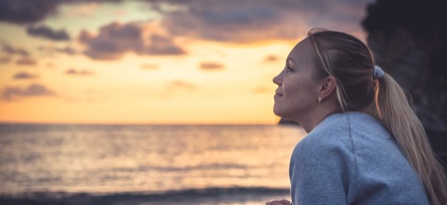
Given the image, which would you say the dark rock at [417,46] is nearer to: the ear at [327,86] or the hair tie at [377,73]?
the hair tie at [377,73]

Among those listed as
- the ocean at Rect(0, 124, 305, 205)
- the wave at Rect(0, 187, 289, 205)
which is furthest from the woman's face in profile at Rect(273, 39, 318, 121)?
the wave at Rect(0, 187, 289, 205)

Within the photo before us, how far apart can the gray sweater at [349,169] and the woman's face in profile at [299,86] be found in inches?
4.0

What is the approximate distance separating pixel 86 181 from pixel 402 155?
97.8 ft

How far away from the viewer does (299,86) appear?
6.45 feet

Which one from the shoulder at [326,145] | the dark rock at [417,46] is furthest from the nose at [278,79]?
the dark rock at [417,46]

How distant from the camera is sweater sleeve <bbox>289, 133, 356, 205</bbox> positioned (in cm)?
176

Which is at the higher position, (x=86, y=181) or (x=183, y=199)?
(x=86, y=181)

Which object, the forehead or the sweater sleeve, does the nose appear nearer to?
the forehead

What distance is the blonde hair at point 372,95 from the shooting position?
1.91 m

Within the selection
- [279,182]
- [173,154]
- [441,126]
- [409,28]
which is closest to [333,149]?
[441,126]

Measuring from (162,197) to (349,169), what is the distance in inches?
796

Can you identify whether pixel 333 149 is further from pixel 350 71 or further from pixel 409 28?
pixel 409 28

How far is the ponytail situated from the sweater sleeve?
25 cm

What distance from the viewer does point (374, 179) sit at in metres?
1.80
